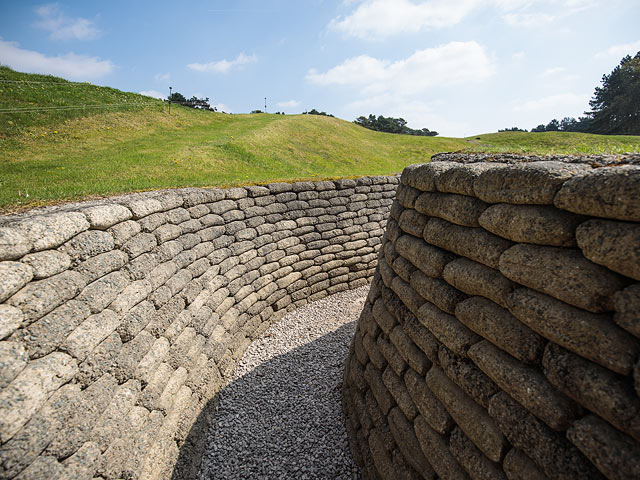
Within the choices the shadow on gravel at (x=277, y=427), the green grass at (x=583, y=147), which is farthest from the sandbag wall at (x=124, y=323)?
the green grass at (x=583, y=147)

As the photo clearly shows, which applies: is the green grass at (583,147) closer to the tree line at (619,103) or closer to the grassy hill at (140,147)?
the grassy hill at (140,147)

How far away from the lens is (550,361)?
70.4 inches

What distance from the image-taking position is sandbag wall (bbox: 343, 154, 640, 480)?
1500 millimetres

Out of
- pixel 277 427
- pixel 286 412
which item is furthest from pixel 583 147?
pixel 277 427

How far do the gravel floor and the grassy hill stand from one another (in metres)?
4.37

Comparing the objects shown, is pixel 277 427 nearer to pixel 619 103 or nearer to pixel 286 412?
pixel 286 412

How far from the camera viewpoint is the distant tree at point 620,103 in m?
34.7

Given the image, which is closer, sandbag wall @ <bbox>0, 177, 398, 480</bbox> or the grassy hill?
sandbag wall @ <bbox>0, 177, 398, 480</bbox>

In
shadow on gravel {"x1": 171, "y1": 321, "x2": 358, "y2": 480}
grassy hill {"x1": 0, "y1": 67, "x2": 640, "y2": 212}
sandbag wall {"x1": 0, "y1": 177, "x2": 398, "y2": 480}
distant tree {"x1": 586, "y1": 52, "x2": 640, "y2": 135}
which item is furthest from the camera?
distant tree {"x1": 586, "y1": 52, "x2": 640, "y2": 135}

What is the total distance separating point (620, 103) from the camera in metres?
36.0

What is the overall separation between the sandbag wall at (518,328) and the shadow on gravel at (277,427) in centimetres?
109

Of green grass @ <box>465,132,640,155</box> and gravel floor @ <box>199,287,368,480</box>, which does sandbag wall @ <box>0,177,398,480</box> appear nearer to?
gravel floor @ <box>199,287,368,480</box>

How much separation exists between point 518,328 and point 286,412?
4051 mm

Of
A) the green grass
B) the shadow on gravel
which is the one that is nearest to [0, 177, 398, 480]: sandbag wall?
the shadow on gravel
